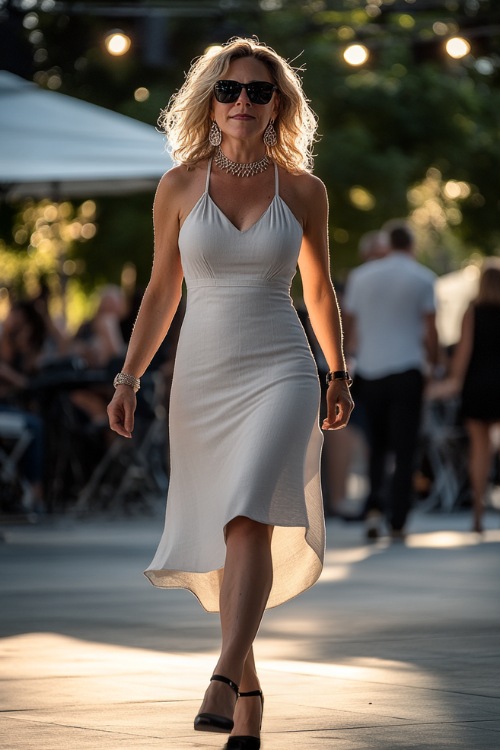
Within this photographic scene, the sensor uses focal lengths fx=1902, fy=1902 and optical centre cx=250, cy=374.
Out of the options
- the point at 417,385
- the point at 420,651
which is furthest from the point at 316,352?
the point at 420,651

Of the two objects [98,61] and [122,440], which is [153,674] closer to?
[122,440]

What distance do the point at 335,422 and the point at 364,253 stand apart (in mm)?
10090

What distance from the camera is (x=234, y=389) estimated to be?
5504 millimetres

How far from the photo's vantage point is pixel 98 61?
108 ft

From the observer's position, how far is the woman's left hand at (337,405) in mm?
5797

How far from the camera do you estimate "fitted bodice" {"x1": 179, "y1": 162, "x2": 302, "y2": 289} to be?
5.51 m

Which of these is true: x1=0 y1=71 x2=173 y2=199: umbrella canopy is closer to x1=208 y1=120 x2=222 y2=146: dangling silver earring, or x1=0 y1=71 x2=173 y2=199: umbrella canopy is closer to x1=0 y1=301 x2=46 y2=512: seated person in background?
x1=0 y1=301 x2=46 y2=512: seated person in background

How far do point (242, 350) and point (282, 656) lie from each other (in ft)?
6.42

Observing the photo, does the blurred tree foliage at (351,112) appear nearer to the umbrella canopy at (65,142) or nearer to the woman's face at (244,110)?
the umbrella canopy at (65,142)

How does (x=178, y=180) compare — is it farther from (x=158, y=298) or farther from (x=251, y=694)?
(x=251, y=694)

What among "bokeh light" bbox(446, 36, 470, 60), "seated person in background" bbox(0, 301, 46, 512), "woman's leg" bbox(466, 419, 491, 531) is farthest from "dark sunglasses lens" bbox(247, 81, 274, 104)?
"bokeh light" bbox(446, 36, 470, 60)

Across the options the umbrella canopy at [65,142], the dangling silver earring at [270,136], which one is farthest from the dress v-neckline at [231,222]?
the umbrella canopy at [65,142]

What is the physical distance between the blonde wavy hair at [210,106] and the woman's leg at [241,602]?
1.15m

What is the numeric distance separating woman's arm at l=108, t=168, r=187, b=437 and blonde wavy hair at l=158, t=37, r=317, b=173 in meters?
0.11
